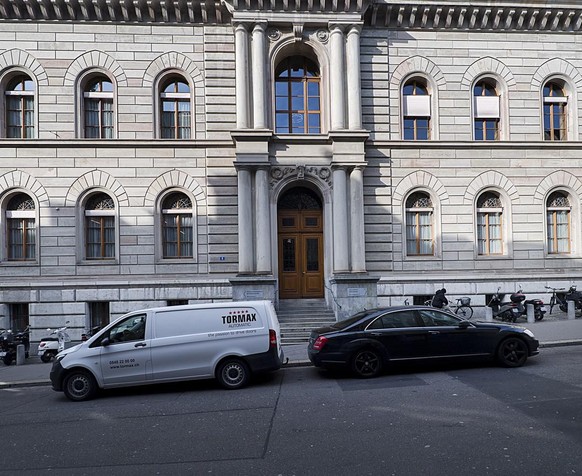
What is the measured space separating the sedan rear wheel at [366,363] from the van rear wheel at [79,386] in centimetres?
555

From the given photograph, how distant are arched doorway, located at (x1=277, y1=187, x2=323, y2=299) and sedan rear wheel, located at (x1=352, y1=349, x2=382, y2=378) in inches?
296

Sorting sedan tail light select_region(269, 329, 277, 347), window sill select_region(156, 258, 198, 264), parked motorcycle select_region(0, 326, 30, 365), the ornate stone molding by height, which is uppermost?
the ornate stone molding

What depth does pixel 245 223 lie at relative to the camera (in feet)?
50.8

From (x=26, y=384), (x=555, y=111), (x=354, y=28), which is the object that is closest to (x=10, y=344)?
(x=26, y=384)

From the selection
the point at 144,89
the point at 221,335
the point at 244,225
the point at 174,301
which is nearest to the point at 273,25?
the point at 144,89

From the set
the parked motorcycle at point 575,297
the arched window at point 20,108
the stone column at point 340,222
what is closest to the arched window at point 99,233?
the arched window at point 20,108

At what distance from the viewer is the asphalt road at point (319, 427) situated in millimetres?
4938

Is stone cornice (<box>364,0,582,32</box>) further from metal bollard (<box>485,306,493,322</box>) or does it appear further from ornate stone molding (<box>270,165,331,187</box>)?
metal bollard (<box>485,306,493,322</box>)

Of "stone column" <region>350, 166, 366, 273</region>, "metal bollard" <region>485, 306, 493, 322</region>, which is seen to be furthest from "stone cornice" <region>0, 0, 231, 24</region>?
"metal bollard" <region>485, 306, 493, 322</region>

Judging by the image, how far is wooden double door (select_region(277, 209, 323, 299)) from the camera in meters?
16.6

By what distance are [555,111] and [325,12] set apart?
10786mm

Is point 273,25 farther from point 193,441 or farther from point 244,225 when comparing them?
point 193,441

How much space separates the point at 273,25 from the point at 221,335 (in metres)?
12.6

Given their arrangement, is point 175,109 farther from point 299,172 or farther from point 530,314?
point 530,314
